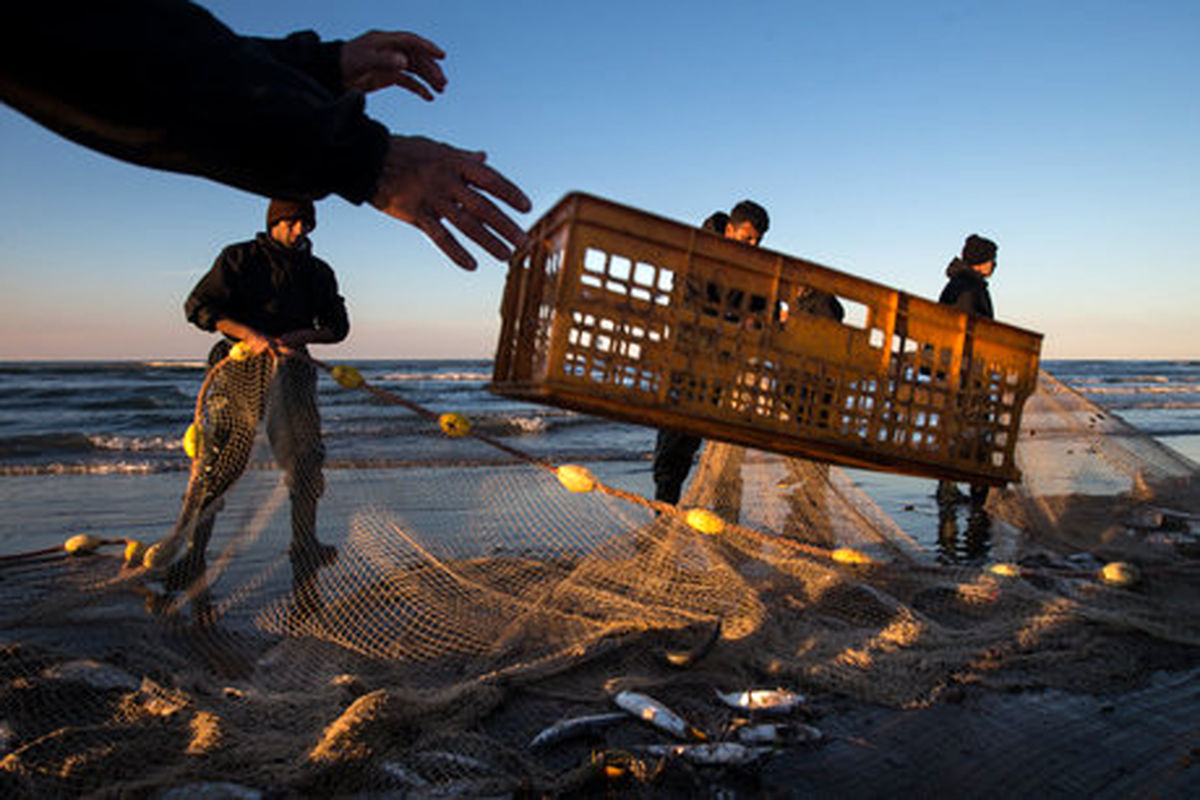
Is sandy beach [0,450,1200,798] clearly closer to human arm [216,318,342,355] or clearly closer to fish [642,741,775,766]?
fish [642,741,775,766]

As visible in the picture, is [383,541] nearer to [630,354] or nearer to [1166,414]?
[630,354]

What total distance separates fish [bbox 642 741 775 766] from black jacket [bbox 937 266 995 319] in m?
5.48

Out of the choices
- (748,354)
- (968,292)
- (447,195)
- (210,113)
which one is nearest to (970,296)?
(968,292)

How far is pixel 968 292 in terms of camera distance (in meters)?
6.96

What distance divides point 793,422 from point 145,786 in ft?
7.93

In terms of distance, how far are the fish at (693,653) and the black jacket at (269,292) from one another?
310 cm

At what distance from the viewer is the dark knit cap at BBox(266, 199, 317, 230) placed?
475 cm

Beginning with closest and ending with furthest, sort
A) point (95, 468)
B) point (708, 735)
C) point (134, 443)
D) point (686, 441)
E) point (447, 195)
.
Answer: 1. point (447, 195)
2. point (708, 735)
3. point (686, 441)
4. point (95, 468)
5. point (134, 443)

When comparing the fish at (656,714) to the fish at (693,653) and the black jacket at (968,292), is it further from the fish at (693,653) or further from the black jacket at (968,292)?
the black jacket at (968,292)

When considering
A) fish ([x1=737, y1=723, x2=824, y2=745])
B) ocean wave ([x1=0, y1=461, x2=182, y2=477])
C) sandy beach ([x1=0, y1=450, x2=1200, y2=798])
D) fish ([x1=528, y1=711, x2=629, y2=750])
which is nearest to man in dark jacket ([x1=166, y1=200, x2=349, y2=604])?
sandy beach ([x1=0, y1=450, x2=1200, y2=798])

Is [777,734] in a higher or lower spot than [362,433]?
higher

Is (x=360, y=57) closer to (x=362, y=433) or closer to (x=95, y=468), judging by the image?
(x=95, y=468)

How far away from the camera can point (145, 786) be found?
2.22 meters

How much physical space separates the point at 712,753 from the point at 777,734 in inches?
13.6
